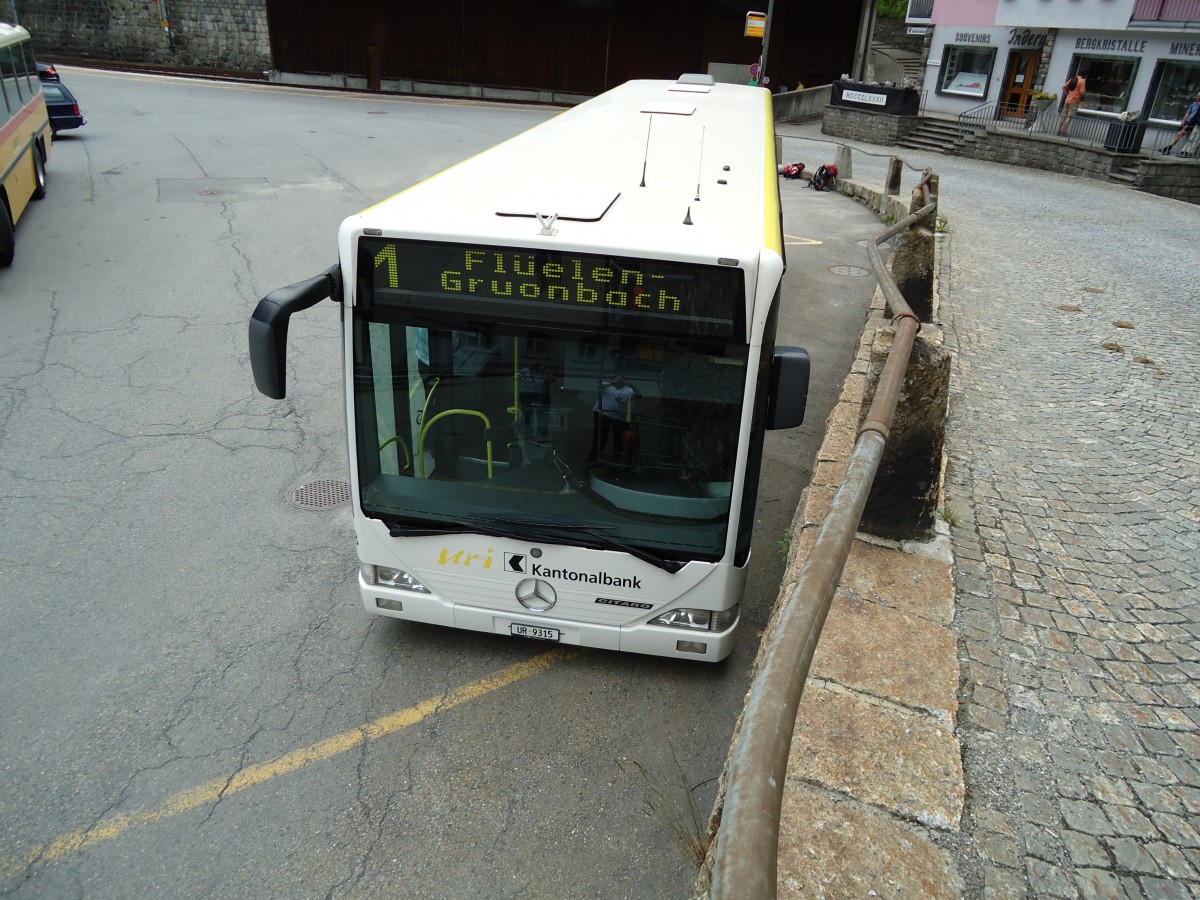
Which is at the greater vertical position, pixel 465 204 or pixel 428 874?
pixel 465 204

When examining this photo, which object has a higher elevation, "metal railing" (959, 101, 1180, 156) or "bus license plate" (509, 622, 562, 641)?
"metal railing" (959, 101, 1180, 156)

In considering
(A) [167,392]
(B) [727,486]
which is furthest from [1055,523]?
(A) [167,392]

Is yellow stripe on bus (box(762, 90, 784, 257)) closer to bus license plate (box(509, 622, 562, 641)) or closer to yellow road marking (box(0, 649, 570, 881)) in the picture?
bus license plate (box(509, 622, 562, 641))

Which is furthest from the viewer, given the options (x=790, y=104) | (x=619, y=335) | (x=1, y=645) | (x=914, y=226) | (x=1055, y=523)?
(x=790, y=104)

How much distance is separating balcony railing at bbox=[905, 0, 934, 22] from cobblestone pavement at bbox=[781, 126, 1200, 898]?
27201mm

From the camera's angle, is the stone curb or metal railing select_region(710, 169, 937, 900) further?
the stone curb

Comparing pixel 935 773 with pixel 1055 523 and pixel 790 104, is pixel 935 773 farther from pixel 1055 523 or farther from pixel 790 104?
pixel 790 104

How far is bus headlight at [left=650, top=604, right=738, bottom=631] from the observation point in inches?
198

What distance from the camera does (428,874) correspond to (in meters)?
4.03

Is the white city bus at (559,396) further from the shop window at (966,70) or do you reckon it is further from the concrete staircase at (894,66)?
the concrete staircase at (894,66)

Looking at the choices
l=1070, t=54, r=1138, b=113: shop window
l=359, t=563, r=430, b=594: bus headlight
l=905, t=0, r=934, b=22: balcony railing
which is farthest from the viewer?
l=905, t=0, r=934, b=22: balcony railing

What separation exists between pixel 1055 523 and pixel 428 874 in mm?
4881

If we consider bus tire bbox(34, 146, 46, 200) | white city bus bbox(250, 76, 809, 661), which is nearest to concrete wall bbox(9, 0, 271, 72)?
bus tire bbox(34, 146, 46, 200)

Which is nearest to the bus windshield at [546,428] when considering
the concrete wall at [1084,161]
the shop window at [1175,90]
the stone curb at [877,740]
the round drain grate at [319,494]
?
the stone curb at [877,740]
